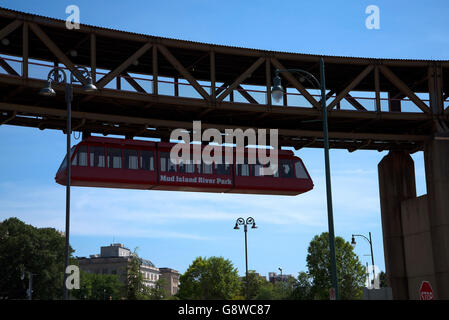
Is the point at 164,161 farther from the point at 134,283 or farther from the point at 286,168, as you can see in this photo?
the point at 134,283

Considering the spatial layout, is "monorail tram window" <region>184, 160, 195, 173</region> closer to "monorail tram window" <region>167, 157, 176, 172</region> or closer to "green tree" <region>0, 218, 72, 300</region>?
"monorail tram window" <region>167, 157, 176, 172</region>

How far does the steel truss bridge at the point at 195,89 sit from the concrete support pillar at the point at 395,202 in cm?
115

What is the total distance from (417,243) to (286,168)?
1048 cm

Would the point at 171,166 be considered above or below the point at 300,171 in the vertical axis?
below

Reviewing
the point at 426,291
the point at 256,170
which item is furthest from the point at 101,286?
the point at 426,291

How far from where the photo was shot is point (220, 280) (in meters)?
120

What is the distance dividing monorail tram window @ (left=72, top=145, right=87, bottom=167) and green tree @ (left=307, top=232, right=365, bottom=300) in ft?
221

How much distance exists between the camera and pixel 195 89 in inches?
1396

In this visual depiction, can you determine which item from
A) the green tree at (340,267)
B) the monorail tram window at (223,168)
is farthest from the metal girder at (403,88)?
the green tree at (340,267)

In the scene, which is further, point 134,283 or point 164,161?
point 134,283

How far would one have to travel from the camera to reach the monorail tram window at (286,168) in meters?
38.8

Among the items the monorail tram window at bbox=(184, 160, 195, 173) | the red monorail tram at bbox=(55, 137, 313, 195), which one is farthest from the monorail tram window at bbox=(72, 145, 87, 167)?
the monorail tram window at bbox=(184, 160, 195, 173)

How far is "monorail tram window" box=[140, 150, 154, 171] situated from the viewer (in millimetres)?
35562

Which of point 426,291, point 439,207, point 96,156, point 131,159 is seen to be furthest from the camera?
point 439,207
